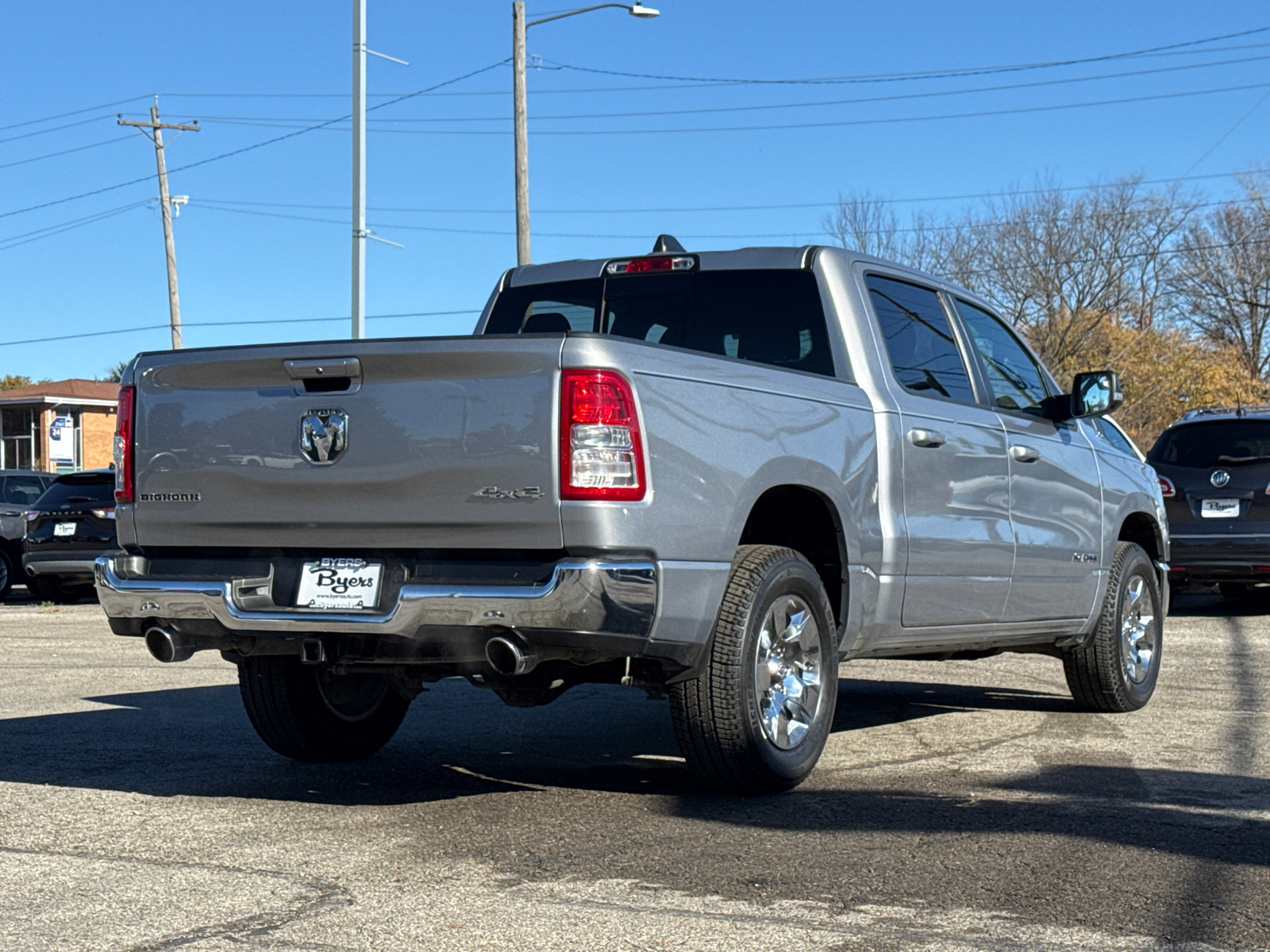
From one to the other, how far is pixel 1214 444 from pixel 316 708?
9805 mm

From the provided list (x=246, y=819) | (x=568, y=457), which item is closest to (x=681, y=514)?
(x=568, y=457)

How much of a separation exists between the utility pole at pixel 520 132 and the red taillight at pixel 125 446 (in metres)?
17.4

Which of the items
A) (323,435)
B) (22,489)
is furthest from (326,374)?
(22,489)

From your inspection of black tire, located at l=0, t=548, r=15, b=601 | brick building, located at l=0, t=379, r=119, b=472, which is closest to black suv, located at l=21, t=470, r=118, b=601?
black tire, located at l=0, t=548, r=15, b=601

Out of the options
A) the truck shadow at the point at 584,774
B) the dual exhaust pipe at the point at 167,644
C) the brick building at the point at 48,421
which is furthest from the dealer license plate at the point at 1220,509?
the brick building at the point at 48,421

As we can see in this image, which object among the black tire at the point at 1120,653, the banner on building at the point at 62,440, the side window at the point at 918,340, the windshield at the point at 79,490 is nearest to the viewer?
the side window at the point at 918,340

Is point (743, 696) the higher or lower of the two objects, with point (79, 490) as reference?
lower

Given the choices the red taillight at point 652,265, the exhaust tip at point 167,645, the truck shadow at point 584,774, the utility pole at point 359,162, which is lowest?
the truck shadow at point 584,774

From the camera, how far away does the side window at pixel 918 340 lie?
6582 millimetres

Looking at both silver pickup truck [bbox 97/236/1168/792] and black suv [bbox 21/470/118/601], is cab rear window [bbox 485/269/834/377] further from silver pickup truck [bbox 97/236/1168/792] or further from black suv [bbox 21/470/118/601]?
black suv [bbox 21/470/118/601]

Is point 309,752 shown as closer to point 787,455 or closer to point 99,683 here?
point 787,455

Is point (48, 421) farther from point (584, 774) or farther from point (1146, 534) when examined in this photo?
point (584, 774)

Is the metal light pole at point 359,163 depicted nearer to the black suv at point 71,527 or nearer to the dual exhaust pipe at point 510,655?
the black suv at point 71,527

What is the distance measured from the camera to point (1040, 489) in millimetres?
7262
